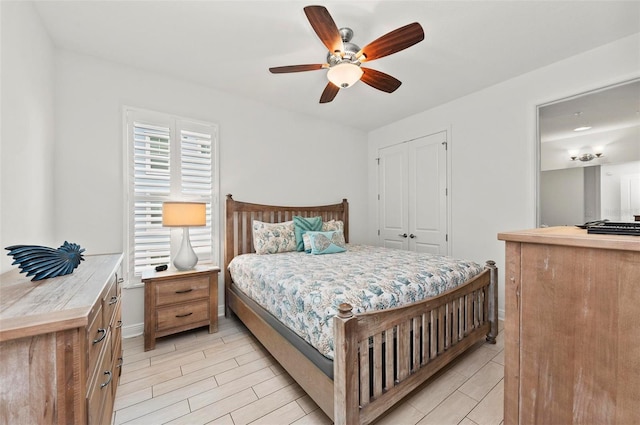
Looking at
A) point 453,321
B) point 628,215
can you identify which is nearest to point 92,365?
point 453,321

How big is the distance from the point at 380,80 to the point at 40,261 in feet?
8.34

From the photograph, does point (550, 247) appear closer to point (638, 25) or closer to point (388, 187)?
point (638, 25)

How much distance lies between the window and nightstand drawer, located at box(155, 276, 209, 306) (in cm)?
45

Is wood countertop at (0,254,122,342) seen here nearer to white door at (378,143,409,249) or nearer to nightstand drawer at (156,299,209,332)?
nightstand drawer at (156,299,209,332)

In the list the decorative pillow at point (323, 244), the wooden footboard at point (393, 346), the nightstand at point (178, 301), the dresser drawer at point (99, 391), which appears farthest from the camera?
the decorative pillow at point (323, 244)

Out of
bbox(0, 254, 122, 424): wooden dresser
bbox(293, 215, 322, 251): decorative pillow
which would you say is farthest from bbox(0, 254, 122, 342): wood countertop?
bbox(293, 215, 322, 251): decorative pillow

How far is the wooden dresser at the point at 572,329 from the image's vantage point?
719 mm

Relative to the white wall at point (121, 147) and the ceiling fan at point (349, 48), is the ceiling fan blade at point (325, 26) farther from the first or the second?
the white wall at point (121, 147)

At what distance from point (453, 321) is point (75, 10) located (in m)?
3.77

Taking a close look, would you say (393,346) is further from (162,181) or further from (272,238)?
(162,181)

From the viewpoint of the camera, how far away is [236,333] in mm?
2750

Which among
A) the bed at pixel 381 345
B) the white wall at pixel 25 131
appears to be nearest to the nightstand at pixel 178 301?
the bed at pixel 381 345

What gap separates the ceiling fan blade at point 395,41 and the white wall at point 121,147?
198cm

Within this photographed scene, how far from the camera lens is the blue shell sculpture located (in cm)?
117
